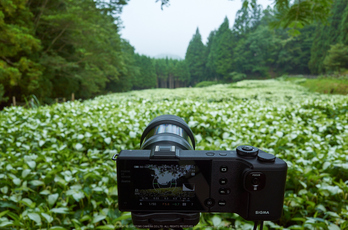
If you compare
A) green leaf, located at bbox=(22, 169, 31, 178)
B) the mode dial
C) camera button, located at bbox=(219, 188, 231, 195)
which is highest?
the mode dial

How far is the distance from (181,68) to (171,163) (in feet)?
165

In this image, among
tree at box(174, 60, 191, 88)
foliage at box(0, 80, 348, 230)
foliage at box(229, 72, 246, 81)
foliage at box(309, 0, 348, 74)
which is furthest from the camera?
tree at box(174, 60, 191, 88)

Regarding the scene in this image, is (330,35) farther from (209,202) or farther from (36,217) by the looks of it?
(36,217)

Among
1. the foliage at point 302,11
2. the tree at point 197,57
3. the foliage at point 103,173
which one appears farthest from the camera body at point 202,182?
the tree at point 197,57

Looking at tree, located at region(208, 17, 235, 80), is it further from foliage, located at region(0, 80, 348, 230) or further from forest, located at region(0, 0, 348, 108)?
foliage, located at region(0, 80, 348, 230)

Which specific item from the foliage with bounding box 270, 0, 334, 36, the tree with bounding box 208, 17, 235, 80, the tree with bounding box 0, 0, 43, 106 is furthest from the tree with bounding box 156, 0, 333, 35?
the tree with bounding box 208, 17, 235, 80

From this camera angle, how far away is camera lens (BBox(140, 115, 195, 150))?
98cm

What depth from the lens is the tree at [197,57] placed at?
4728cm

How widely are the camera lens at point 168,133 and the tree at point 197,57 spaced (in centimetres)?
4747

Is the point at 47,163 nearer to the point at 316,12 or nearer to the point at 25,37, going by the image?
the point at 316,12

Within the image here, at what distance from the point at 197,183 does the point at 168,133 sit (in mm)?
299

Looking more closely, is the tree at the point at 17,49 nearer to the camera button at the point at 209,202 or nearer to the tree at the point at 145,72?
the camera button at the point at 209,202

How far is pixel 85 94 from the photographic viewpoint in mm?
19219

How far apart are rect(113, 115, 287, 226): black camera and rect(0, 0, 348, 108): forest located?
1.74m
